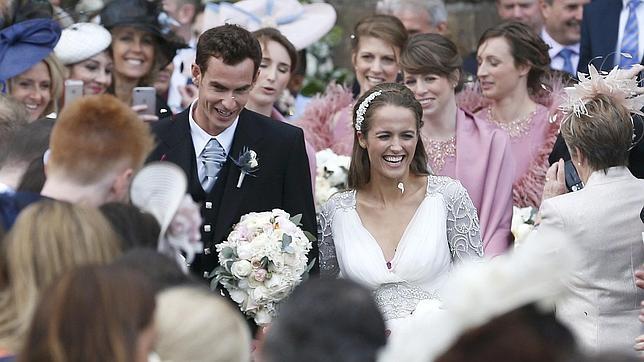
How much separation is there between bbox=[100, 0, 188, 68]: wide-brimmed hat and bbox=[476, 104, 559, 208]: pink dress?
212cm

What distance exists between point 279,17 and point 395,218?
8.70ft

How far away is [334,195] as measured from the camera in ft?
20.3

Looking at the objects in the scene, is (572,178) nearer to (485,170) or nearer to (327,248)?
(485,170)

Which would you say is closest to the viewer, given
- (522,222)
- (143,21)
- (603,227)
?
(603,227)

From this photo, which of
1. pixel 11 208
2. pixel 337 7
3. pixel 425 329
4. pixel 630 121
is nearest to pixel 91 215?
pixel 11 208

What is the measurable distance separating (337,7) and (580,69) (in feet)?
11.2

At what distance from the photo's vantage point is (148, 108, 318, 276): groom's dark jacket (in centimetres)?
584

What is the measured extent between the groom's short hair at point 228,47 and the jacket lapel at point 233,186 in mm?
311

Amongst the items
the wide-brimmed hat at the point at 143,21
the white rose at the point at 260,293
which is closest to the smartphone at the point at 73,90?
the wide-brimmed hat at the point at 143,21

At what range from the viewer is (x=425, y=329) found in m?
2.81

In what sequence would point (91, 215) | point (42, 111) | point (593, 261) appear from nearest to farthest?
point (91, 215) < point (593, 261) < point (42, 111)

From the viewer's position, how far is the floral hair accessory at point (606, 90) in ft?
18.9

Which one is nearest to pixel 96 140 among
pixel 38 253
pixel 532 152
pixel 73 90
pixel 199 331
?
pixel 38 253

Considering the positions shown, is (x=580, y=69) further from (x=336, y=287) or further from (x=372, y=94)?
(x=336, y=287)
